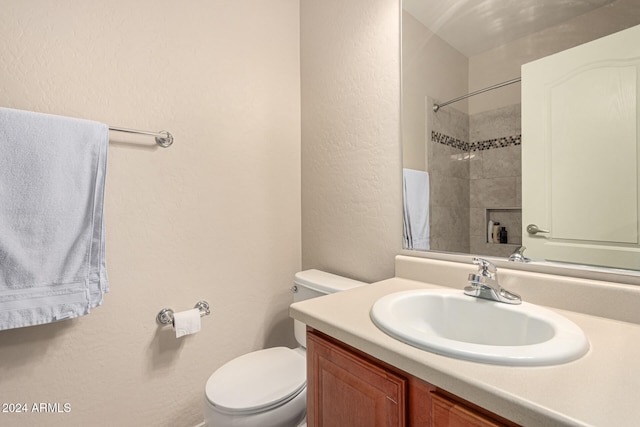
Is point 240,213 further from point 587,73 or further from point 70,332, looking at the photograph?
point 587,73

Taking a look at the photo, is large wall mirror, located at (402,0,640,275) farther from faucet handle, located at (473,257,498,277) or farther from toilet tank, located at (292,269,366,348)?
toilet tank, located at (292,269,366,348)

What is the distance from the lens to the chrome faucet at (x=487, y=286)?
2.73ft

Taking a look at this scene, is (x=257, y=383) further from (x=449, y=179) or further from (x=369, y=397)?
(x=449, y=179)

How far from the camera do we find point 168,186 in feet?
4.24

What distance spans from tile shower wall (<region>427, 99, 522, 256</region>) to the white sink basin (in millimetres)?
241

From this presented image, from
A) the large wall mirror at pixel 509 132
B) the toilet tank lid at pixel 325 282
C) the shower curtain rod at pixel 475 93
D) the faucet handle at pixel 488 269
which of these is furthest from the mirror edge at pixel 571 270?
the shower curtain rod at pixel 475 93

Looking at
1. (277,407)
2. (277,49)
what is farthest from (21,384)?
(277,49)

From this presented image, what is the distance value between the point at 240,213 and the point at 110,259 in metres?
0.59

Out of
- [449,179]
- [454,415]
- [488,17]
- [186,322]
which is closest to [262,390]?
[186,322]

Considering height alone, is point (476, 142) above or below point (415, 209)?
above

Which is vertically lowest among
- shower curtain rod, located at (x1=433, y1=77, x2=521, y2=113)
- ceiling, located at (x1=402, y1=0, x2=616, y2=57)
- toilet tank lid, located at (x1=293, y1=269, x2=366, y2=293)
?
toilet tank lid, located at (x1=293, y1=269, x2=366, y2=293)

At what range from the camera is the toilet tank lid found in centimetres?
132

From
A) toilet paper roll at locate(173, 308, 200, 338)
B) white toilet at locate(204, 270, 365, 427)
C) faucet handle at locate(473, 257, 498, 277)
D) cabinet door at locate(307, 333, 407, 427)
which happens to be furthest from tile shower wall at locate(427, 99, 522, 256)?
toilet paper roll at locate(173, 308, 200, 338)

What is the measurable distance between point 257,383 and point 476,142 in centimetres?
123
